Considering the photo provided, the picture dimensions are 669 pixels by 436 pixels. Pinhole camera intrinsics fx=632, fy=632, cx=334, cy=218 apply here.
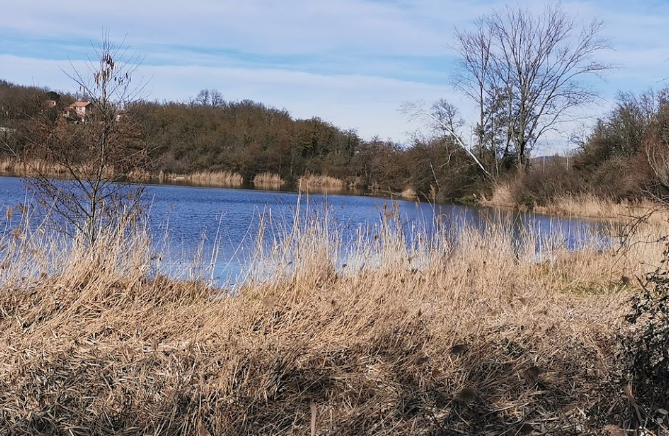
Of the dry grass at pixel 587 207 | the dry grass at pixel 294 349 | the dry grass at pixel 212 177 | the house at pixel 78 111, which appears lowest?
the dry grass at pixel 294 349

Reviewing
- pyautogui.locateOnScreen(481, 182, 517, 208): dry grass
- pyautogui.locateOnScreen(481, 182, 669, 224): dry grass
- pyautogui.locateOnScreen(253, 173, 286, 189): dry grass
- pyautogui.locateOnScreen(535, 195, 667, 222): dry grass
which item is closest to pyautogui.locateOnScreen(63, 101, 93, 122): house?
pyautogui.locateOnScreen(481, 182, 669, 224): dry grass

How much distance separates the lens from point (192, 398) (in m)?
2.96

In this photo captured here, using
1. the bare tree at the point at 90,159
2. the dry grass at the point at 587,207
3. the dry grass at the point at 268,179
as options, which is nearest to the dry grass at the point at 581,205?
the dry grass at the point at 587,207

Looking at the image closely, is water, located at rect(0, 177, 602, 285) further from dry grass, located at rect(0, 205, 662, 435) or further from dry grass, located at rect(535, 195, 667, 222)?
dry grass, located at rect(535, 195, 667, 222)

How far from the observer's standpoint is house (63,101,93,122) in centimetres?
753

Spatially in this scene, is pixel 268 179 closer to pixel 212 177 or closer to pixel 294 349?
pixel 212 177

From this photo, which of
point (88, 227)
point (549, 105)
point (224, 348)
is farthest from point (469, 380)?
point (549, 105)

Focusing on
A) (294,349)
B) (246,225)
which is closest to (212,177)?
(246,225)

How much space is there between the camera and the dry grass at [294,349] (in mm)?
2949

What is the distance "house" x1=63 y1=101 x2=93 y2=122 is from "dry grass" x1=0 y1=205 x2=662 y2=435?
211 cm

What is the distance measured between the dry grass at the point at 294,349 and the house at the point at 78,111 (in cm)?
211

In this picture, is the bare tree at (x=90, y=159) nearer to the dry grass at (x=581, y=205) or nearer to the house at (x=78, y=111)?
the house at (x=78, y=111)

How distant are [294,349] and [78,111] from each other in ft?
18.2

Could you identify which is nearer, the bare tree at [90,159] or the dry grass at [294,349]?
the dry grass at [294,349]
